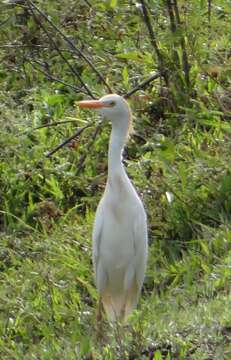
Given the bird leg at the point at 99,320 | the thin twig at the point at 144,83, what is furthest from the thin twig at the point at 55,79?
the bird leg at the point at 99,320

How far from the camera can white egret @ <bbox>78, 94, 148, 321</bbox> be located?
7.33 metres

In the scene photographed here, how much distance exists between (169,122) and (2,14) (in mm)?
2171

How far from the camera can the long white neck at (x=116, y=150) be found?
24.1 ft

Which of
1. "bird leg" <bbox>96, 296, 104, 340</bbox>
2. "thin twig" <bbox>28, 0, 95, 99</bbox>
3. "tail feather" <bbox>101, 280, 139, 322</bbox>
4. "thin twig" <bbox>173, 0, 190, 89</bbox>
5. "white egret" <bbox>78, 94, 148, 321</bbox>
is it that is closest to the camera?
"bird leg" <bbox>96, 296, 104, 340</bbox>

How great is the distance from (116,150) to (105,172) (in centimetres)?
196

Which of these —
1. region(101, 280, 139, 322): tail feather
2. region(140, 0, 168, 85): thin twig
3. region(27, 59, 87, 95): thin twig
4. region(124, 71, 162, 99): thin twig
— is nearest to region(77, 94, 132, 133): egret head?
region(101, 280, 139, 322): tail feather

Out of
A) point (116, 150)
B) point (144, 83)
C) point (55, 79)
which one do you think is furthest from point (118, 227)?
point (55, 79)

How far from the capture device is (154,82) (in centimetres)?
973

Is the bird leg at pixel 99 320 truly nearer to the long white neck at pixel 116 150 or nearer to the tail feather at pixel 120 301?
the tail feather at pixel 120 301

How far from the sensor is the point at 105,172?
9.34m

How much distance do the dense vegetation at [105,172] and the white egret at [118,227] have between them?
172 millimetres

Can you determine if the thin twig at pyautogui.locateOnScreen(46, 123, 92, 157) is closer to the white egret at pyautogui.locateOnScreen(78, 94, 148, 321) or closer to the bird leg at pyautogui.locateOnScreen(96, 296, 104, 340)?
the white egret at pyautogui.locateOnScreen(78, 94, 148, 321)

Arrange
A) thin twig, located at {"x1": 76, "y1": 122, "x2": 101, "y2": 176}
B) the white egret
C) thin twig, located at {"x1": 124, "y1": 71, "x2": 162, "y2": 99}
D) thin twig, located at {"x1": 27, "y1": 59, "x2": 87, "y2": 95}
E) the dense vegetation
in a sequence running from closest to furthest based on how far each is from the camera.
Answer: the dense vegetation → the white egret → thin twig, located at {"x1": 76, "y1": 122, "x2": 101, "y2": 176} → thin twig, located at {"x1": 124, "y1": 71, "x2": 162, "y2": 99} → thin twig, located at {"x1": 27, "y1": 59, "x2": 87, "y2": 95}

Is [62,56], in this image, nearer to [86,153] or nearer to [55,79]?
[55,79]
